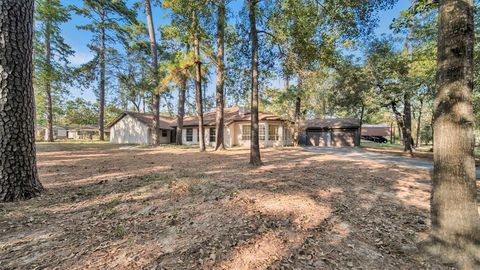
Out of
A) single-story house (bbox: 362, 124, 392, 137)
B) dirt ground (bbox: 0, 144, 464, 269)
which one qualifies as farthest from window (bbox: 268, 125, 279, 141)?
single-story house (bbox: 362, 124, 392, 137)

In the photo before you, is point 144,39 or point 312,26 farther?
point 144,39

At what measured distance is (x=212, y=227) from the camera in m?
3.01

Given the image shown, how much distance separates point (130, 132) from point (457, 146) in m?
27.9

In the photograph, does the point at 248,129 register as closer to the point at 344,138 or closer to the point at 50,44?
the point at 344,138

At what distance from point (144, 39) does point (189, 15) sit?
12.1 meters

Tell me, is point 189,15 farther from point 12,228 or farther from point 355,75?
point 355,75

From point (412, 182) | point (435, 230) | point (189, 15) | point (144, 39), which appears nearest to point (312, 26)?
point (189, 15)

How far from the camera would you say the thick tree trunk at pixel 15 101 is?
11.4 ft

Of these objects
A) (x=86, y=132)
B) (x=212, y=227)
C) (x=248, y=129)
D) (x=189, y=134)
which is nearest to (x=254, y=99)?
(x=212, y=227)

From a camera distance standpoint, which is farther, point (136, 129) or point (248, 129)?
point (136, 129)

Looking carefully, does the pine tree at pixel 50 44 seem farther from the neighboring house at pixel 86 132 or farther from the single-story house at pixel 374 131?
the single-story house at pixel 374 131

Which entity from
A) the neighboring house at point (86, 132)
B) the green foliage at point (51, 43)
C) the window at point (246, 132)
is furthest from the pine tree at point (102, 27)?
the neighboring house at point (86, 132)

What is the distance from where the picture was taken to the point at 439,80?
2607 mm

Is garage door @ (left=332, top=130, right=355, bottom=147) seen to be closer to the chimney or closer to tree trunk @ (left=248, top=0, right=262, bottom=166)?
the chimney
